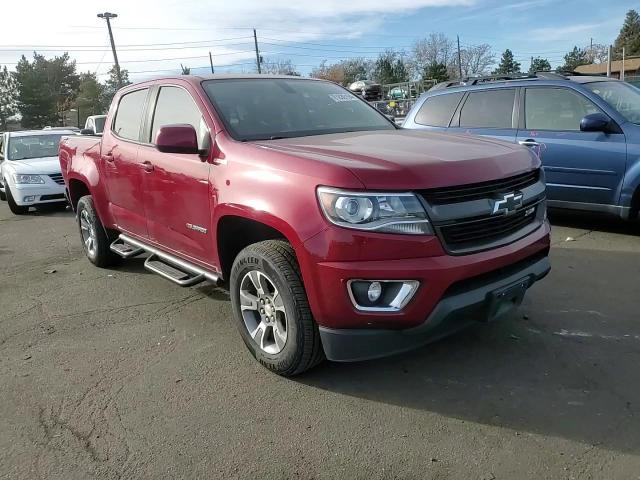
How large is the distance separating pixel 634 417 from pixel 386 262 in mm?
1490

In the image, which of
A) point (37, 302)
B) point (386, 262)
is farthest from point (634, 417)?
point (37, 302)

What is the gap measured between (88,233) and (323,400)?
413cm

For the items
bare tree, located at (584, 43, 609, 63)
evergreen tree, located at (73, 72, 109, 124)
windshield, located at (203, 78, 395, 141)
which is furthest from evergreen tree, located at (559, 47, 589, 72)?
windshield, located at (203, 78, 395, 141)

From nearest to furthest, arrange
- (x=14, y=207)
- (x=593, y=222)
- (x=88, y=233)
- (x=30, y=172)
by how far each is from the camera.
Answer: (x=88, y=233), (x=593, y=222), (x=30, y=172), (x=14, y=207)

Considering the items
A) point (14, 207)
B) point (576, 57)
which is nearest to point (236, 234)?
point (14, 207)

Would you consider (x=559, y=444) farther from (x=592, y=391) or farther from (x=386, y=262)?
(x=386, y=262)

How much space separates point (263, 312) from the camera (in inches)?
131

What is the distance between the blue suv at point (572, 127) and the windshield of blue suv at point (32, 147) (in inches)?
345

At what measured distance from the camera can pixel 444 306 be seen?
8.84 feet

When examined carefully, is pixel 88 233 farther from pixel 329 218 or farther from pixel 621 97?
pixel 621 97

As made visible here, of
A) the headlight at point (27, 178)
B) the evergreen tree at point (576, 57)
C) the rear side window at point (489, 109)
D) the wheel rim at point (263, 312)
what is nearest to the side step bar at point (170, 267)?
the wheel rim at point (263, 312)

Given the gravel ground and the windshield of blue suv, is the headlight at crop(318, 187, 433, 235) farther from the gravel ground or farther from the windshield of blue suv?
the windshield of blue suv

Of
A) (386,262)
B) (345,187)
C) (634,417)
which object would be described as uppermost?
(345,187)

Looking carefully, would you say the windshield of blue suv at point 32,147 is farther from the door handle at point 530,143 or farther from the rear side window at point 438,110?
the door handle at point 530,143
